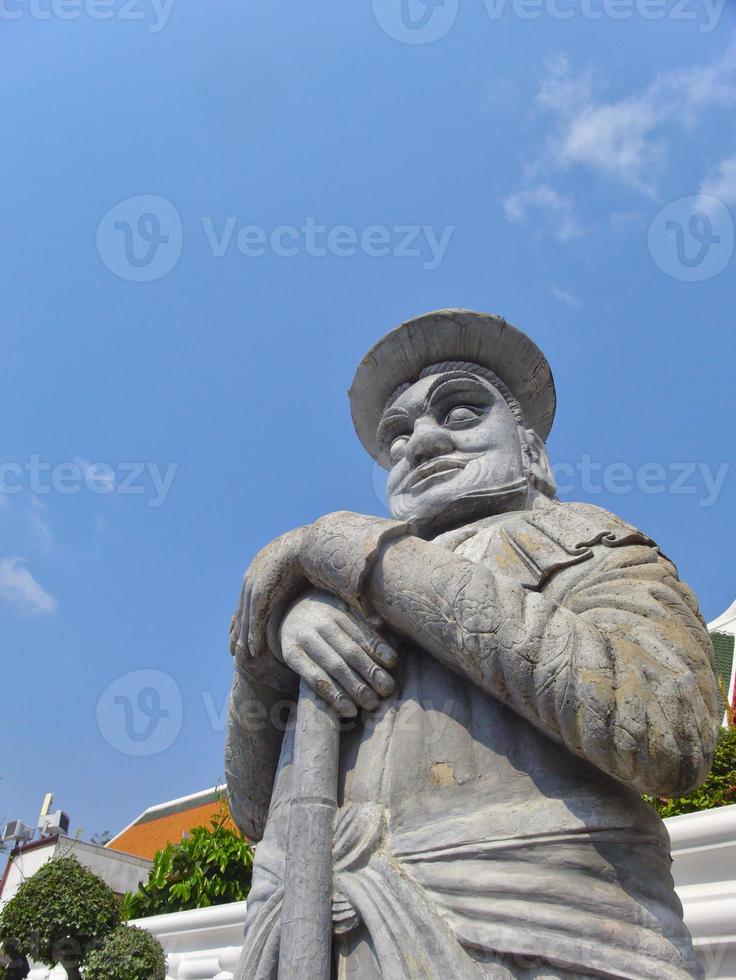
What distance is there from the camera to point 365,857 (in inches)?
95.1

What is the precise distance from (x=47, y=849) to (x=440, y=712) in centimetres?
1746

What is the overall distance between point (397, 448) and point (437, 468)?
34 centimetres

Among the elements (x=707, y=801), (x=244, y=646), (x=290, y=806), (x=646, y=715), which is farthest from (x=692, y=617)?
(x=707, y=801)

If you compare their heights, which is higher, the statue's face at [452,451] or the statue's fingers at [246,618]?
the statue's face at [452,451]

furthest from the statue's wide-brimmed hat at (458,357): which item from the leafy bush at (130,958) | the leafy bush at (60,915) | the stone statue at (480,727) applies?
the leafy bush at (60,915)

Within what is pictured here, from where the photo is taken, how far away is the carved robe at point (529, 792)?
2164 mm

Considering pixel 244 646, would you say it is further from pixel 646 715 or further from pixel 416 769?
pixel 646 715

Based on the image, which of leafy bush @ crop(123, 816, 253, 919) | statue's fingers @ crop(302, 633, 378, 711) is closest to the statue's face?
statue's fingers @ crop(302, 633, 378, 711)

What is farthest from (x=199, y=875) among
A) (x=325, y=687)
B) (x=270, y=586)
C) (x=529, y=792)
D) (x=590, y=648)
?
(x=590, y=648)

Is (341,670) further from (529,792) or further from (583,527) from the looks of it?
(583,527)

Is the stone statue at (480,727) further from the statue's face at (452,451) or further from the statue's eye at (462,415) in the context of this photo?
the statue's eye at (462,415)

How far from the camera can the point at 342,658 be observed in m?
2.79

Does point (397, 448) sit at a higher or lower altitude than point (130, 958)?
higher

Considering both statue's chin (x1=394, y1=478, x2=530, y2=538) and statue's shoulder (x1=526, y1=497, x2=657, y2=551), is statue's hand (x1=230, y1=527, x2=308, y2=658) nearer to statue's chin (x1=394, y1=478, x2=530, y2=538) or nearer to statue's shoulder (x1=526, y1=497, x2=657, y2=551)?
statue's chin (x1=394, y1=478, x2=530, y2=538)
